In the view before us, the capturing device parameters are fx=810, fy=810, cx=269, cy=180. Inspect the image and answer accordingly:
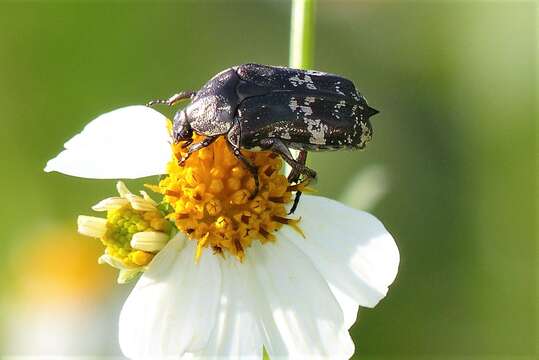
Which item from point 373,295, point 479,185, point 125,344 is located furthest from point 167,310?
point 479,185

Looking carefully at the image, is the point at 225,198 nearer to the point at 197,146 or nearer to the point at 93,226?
the point at 197,146

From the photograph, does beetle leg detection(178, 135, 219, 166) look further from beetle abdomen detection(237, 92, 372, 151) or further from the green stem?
the green stem

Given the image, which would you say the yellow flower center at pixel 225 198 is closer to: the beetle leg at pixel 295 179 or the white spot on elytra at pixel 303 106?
the beetle leg at pixel 295 179

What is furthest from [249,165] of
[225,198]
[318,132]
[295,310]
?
[295,310]

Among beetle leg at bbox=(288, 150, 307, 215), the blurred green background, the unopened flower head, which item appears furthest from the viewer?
the blurred green background

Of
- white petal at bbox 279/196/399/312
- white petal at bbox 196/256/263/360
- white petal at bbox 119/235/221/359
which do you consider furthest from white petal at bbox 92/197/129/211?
white petal at bbox 279/196/399/312

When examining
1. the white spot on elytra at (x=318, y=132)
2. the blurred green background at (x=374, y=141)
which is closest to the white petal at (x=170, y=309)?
the white spot on elytra at (x=318, y=132)
